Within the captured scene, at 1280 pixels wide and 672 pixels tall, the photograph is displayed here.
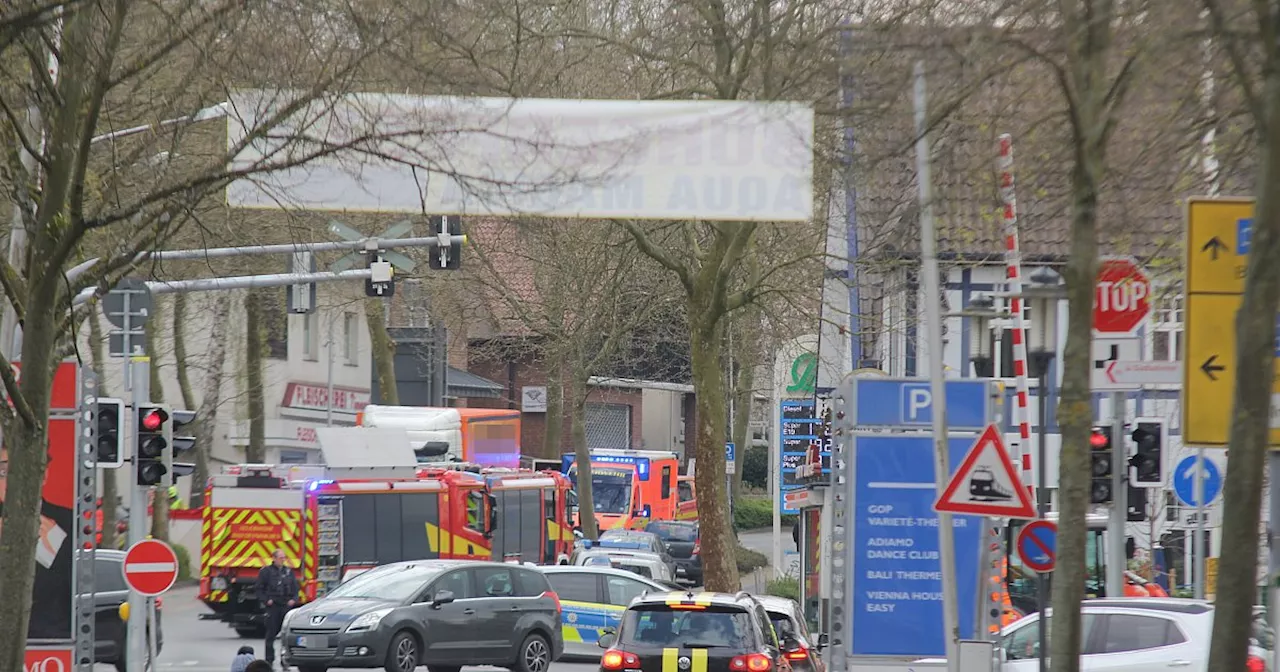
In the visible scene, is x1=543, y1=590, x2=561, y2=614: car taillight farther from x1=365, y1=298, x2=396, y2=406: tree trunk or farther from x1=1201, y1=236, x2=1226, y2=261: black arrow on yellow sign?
x1=365, y1=298, x2=396, y2=406: tree trunk

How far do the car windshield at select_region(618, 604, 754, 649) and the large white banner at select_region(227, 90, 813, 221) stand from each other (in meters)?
4.34

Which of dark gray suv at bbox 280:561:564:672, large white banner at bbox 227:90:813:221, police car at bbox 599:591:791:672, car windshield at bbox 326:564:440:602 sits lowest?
dark gray suv at bbox 280:561:564:672

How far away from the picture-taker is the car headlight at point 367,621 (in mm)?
23141

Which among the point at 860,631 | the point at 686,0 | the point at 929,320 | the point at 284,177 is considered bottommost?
the point at 860,631

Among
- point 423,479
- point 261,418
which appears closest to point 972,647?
point 423,479

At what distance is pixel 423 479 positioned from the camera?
33281 millimetres

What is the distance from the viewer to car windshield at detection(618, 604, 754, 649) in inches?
644

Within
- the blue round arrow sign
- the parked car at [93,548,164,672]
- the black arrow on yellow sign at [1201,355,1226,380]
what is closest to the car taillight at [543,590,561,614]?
the parked car at [93,548,164,672]

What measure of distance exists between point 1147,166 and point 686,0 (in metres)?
9.43

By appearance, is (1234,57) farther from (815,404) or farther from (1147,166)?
(815,404)

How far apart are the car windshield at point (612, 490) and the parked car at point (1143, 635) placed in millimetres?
38178

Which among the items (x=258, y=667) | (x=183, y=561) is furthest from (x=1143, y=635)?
(x=183, y=561)

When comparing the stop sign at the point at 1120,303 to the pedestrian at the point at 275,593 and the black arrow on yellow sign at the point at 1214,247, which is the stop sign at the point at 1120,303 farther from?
the pedestrian at the point at 275,593

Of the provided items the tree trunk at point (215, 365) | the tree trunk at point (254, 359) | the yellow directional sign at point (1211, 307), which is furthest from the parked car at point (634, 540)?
the yellow directional sign at point (1211, 307)
